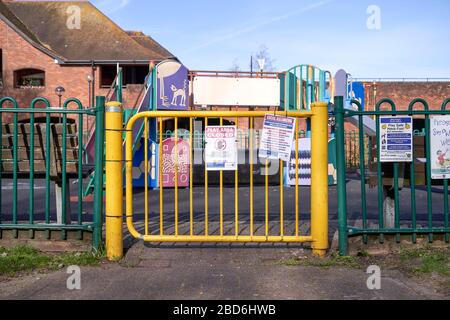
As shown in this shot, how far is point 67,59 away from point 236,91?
18072 millimetres

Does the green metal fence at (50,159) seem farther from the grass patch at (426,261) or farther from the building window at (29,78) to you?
the building window at (29,78)

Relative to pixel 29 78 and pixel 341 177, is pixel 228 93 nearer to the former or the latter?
pixel 341 177

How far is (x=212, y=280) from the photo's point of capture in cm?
484

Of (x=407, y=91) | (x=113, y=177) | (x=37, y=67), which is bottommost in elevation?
(x=113, y=177)

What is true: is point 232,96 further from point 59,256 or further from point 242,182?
point 59,256

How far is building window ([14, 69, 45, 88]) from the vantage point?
102 feet

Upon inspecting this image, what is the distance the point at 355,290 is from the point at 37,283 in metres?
2.87

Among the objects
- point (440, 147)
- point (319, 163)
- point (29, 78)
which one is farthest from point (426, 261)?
point (29, 78)

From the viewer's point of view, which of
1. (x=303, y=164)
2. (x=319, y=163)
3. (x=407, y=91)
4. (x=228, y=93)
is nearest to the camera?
(x=319, y=163)

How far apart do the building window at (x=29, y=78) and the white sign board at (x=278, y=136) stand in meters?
28.5

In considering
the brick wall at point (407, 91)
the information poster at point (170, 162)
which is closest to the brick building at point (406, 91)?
the brick wall at point (407, 91)

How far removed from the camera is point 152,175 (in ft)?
45.9

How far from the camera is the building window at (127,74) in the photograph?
104 feet
